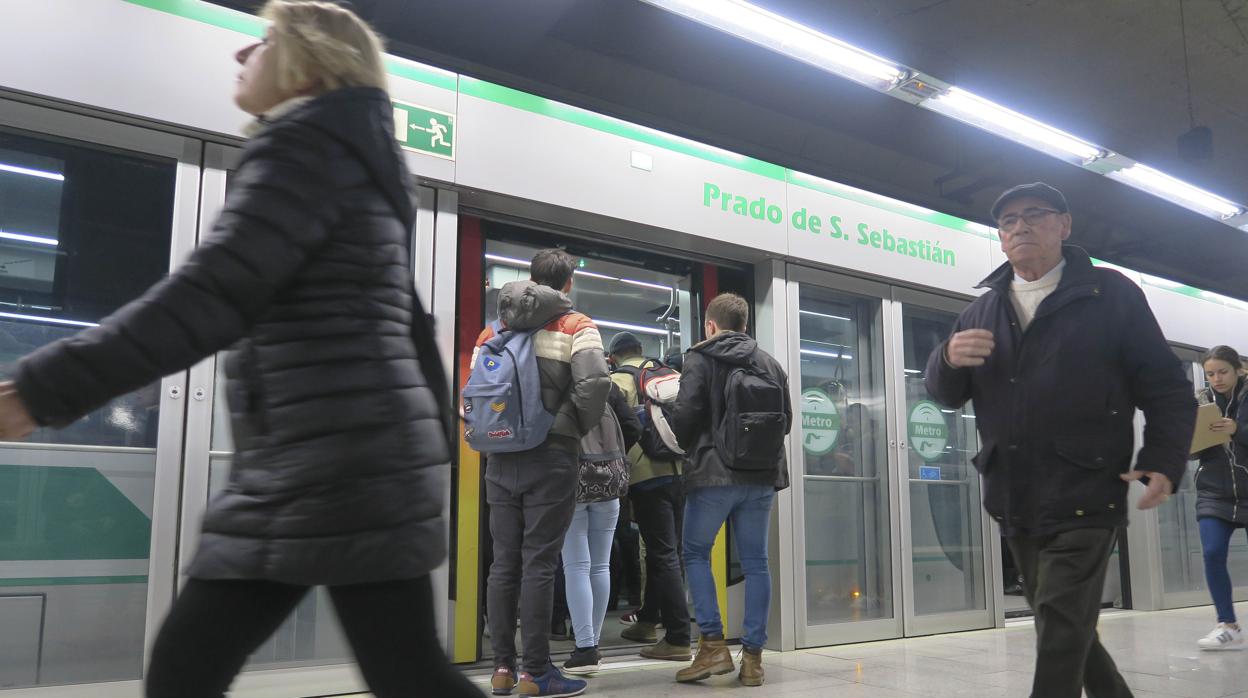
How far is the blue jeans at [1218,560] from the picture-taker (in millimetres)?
5426

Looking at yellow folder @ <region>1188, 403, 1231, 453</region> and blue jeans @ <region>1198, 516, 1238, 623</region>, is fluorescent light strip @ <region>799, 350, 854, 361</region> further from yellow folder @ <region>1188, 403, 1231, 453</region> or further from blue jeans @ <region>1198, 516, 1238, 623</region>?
blue jeans @ <region>1198, 516, 1238, 623</region>

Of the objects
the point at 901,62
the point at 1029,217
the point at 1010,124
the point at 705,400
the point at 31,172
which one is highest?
the point at 901,62

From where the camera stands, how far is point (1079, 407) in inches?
96.7

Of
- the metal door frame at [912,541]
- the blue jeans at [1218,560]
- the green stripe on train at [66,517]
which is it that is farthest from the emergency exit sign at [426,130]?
the blue jeans at [1218,560]

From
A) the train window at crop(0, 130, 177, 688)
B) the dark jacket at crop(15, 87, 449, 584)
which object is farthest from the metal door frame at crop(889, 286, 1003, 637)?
the dark jacket at crop(15, 87, 449, 584)

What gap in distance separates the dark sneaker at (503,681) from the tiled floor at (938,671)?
362 millimetres

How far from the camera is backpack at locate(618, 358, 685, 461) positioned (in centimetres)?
474

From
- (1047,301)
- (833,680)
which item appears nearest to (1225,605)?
(833,680)

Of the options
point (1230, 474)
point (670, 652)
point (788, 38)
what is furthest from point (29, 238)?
point (1230, 474)

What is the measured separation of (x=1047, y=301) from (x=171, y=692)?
232cm

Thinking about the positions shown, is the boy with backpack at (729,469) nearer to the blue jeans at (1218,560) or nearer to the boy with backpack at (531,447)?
the boy with backpack at (531,447)

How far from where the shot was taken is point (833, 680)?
14.2 feet

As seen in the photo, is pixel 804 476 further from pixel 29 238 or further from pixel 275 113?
pixel 275 113

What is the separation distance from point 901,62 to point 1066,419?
4688 mm
